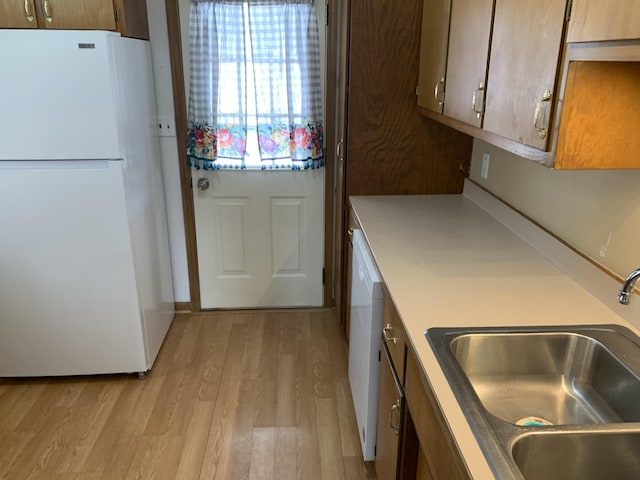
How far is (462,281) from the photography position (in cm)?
169

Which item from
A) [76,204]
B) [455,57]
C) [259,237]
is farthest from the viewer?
[259,237]

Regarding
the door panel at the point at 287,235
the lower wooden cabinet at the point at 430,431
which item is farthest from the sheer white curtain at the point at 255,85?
the lower wooden cabinet at the point at 430,431

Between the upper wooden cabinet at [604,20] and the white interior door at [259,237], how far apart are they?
7.05 feet

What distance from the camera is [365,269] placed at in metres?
1.93

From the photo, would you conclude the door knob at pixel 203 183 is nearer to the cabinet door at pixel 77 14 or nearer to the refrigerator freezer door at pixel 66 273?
the refrigerator freezer door at pixel 66 273

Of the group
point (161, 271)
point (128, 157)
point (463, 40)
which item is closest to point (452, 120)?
point (463, 40)

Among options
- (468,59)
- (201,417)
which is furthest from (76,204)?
(468,59)

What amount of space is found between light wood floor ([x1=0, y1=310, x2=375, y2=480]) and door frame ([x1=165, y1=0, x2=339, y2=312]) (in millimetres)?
383

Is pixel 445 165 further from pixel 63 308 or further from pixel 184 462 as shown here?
pixel 63 308

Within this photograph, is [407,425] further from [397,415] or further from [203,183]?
[203,183]

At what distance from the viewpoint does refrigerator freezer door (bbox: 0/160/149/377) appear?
2.37m

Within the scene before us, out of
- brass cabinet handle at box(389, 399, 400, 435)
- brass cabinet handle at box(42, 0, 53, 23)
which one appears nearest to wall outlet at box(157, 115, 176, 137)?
brass cabinet handle at box(42, 0, 53, 23)

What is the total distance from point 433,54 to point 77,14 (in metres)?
1.51

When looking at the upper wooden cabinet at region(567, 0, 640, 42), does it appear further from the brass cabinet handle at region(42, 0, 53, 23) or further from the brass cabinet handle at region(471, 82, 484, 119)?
the brass cabinet handle at region(42, 0, 53, 23)
